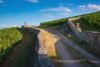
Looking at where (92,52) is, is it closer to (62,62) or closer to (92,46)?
(92,46)

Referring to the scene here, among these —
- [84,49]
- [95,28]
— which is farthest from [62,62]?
[95,28]

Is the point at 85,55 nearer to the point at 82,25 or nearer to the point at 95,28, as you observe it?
the point at 95,28

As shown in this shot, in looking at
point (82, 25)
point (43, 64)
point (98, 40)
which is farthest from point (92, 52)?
point (82, 25)

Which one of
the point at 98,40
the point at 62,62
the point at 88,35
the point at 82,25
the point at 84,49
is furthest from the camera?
the point at 82,25

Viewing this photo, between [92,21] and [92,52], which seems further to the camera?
[92,21]

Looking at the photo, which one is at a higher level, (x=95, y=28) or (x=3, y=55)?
(x=95, y=28)

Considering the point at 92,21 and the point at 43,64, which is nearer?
the point at 43,64

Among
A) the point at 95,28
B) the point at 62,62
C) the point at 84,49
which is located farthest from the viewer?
the point at 95,28

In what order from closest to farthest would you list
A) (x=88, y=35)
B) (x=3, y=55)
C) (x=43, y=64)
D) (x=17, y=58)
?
(x=43, y=64) → (x=88, y=35) → (x=17, y=58) → (x=3, y=55)

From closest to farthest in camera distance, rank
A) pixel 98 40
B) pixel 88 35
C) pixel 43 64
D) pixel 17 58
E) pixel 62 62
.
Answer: pixel 43 64 → pixel 62 62 → pixel 98 40 → pixel 88 35 → pixel 17 58
